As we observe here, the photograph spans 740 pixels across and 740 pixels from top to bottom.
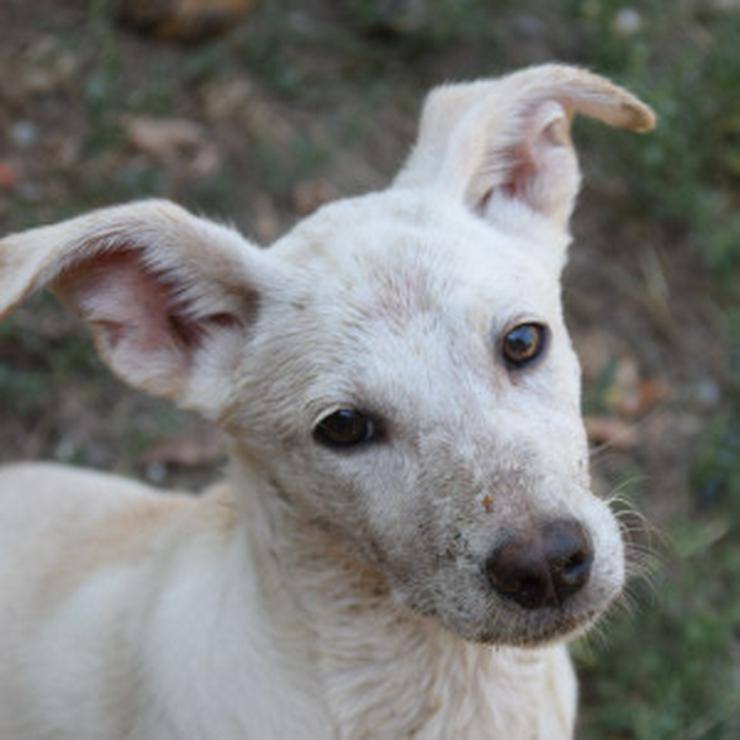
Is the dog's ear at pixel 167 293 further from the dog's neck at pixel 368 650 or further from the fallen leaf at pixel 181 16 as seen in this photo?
the fallen leaf at pixel 181 16

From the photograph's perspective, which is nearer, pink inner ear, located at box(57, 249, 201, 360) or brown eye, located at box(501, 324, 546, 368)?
brown eye, located at box(501, 324, 546, 368)

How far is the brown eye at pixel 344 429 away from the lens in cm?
289

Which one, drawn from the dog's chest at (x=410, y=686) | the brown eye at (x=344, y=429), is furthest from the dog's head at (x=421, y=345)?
the dog's chest at (x=410, y=686)

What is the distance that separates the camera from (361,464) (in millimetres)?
2898

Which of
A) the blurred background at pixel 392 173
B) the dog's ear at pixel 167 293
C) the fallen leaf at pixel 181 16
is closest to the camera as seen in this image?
the dog's ear at pixel 167 293

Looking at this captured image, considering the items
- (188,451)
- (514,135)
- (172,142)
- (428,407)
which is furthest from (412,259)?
(172,142)

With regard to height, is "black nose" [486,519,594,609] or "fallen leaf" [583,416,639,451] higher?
"black nose" [486,519,594,609]

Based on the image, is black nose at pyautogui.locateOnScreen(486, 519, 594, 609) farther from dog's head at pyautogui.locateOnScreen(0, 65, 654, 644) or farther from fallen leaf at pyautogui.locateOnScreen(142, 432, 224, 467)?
fallen leaf at pyautogui.locateOnScreen(142, 432, 224, 467)

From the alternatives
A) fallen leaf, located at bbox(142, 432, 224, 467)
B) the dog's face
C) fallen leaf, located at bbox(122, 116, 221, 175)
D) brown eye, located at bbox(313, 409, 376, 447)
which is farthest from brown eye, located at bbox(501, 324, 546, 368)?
fallen leaf, located at bbox(122, 116, 221, 175)

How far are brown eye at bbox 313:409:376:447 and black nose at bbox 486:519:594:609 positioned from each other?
1.46 ft

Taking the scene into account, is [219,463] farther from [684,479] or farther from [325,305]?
[325,305]

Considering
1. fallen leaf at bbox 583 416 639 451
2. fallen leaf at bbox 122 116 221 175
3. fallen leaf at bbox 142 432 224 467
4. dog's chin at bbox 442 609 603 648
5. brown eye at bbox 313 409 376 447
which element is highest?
brown eye at bbox 313 409 376 447

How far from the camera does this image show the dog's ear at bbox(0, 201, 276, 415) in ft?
9.94

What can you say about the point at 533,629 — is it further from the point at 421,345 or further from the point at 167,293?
the point at 167,293
